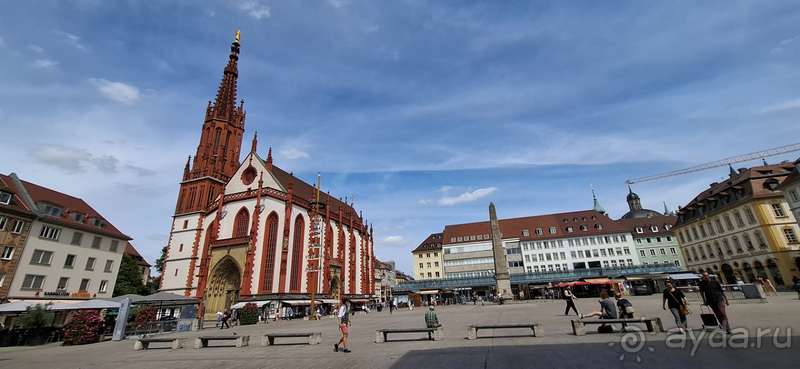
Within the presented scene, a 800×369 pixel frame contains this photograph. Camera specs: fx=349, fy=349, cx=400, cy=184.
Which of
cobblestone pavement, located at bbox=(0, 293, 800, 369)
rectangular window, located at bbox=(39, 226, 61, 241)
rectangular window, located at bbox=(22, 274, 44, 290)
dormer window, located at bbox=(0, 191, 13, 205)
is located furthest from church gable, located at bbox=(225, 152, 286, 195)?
cobblestone pavement, located at bbox=(0, 293, 800, 369)

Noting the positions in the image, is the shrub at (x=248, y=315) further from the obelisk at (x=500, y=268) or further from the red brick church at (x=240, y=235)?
the obelisk at (x=500, y=268)

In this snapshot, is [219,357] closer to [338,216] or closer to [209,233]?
[209,233]

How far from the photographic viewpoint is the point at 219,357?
33.7ft

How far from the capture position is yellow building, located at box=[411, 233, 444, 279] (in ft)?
234

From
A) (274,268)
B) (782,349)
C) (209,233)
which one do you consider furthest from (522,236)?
(782,349)

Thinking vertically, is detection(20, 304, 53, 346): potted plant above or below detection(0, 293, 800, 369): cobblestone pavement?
above

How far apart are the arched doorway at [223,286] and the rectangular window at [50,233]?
518 inches

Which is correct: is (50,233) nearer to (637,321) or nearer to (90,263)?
(90,263)

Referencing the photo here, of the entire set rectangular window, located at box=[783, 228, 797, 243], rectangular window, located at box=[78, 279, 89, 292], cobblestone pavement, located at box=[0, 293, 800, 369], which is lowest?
cobblestone pavement, located at box=[0, 293, 800, 369]

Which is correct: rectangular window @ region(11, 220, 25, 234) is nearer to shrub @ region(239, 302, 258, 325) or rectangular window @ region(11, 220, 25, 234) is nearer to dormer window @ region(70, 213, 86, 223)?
dormer window @ region(70, 213, 86, 223)

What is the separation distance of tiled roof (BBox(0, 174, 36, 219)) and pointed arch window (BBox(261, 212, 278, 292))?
18449mm

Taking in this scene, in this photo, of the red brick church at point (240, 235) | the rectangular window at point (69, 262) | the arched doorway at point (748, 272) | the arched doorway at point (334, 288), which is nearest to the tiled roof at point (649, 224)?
the arched doorway at point (748, 272)

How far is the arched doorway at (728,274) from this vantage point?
41325 mm

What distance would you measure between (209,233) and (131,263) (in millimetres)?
15784
